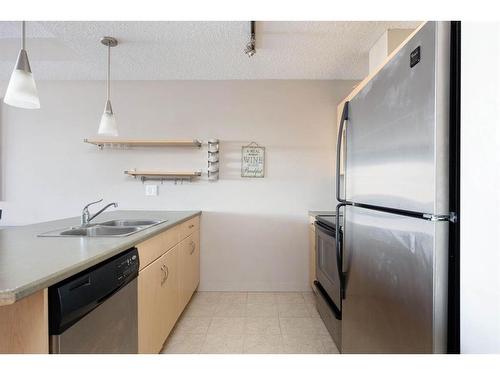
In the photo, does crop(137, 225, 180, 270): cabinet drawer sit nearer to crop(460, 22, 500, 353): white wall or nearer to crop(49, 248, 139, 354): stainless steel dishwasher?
crop(49, 248, 139, 354): stainless steel dishwasher

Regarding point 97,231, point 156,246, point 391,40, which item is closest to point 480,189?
point 156,246

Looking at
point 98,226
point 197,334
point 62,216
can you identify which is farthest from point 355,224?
point 62,216

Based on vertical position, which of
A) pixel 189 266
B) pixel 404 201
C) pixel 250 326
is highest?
pixel 404 201

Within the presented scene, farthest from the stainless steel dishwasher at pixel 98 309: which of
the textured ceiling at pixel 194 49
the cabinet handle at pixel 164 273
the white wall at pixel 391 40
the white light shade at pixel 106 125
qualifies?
the white wall at pixel 391 40

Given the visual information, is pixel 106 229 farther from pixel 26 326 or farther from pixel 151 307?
pixel 26 326

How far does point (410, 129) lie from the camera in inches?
32.4

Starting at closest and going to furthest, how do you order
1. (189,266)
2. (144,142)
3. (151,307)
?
1. (151,307)
2. (189,266)
3. (144,142)

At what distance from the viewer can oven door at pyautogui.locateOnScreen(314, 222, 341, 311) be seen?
1610mm

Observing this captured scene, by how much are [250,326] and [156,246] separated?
1.11m

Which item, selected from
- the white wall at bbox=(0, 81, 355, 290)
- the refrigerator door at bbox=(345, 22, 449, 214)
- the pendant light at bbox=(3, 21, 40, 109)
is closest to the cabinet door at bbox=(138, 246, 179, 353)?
the white wall at bbox=(0, 81, 355, 290)

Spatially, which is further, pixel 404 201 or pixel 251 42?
pixel 251 42

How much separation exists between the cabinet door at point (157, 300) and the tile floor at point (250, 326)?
0.26 m

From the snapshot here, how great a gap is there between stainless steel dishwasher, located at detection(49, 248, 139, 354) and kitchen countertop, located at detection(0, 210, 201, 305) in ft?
0.14

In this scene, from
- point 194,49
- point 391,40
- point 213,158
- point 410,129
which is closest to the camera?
point 410,129
